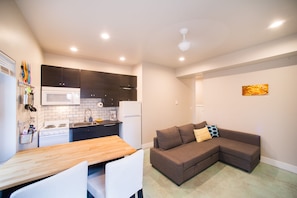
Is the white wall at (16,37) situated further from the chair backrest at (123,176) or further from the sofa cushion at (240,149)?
the sofa cushion at (240,149)

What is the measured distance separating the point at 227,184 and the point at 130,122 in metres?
2.52

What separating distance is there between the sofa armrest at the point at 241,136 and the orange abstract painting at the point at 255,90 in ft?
3.28

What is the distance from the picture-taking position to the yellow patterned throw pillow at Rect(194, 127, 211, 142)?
3195mm

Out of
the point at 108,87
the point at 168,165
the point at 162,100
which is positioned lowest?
the point at 168,165

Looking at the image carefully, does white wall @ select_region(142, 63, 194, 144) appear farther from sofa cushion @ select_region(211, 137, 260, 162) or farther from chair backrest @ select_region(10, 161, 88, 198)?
chair backrest @ select_region(10, 161, 88, 198)

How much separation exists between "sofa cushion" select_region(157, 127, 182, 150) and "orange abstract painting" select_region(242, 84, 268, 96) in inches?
82.9

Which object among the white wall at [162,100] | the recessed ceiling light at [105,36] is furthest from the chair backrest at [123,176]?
the white wall at [162,100]

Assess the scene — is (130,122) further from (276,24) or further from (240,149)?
(276,24)

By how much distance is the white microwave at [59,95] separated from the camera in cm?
282

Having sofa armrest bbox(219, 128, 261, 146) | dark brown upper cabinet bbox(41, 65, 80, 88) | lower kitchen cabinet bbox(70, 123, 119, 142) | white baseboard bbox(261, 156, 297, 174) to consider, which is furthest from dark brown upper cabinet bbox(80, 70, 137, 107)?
white baseboard bbox(261, 156, 297, 174)

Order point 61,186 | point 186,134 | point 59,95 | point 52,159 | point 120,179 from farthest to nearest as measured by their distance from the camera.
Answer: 1. point 186,134
2. point 59,95
3. point 52,159
4. point 120,179
5. point 61,186

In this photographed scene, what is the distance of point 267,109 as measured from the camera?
Answer: 2.85m

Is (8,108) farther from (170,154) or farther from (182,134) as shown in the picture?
(182,134)

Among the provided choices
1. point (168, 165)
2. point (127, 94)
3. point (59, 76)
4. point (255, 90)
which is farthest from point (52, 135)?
point (255, 90)
